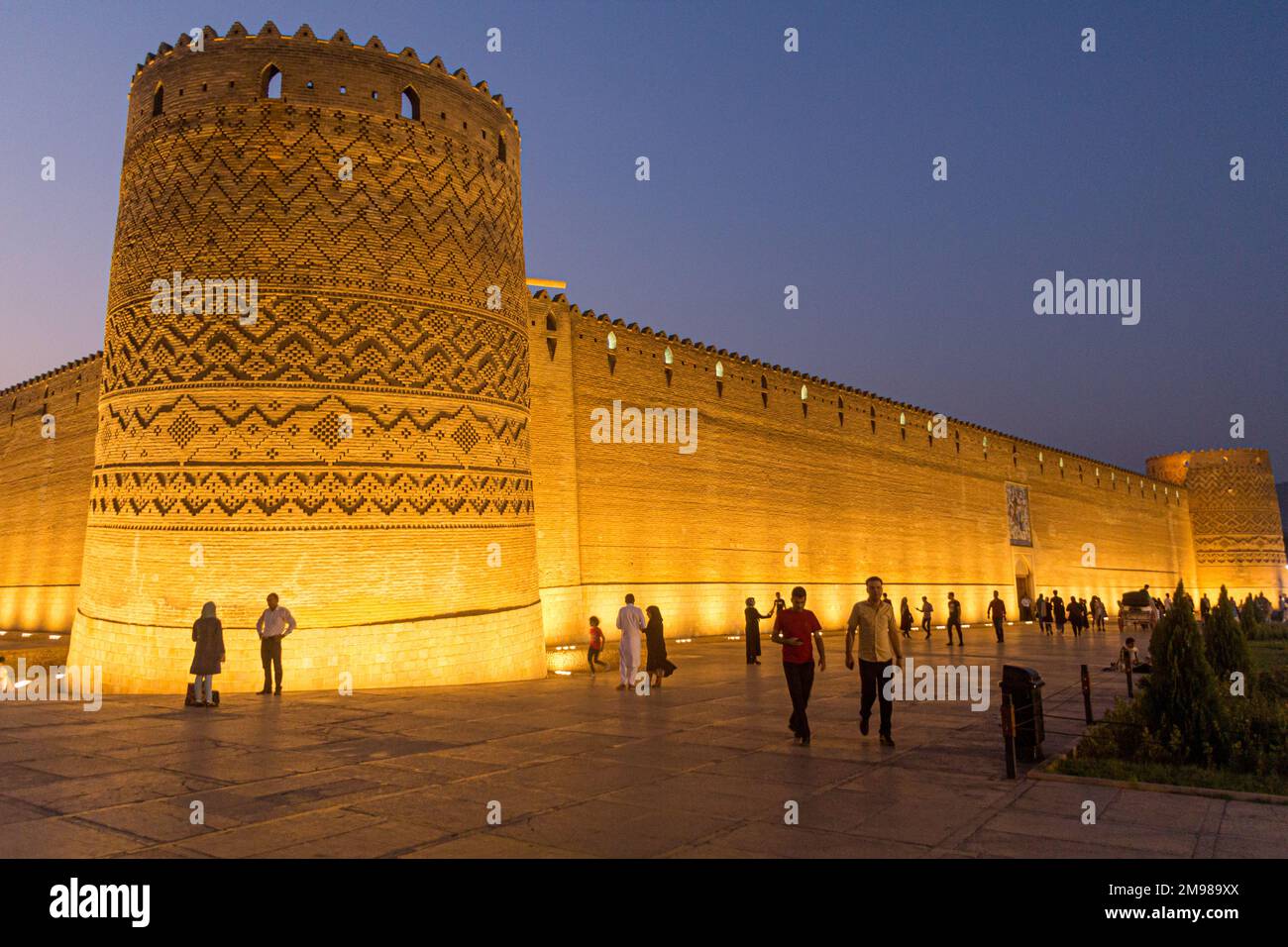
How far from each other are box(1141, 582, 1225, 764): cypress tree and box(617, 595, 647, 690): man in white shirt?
545 centimetres

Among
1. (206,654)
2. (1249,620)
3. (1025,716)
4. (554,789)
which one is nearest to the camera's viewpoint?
(554,789)

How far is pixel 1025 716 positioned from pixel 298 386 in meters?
8.75

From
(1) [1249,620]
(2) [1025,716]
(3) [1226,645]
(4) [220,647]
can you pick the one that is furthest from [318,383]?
(1) [1249,620]

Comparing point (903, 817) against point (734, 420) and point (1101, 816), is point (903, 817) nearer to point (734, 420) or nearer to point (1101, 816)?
point (1101, 816)

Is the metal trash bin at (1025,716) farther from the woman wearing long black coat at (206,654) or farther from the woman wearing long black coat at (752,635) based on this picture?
the woman wearing long black coat at (752,635)

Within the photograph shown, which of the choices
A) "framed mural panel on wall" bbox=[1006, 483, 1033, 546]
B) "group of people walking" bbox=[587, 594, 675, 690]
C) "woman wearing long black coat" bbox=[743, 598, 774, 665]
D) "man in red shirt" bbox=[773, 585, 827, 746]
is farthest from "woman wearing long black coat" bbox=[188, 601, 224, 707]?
"framed mural panel on wall" bbox=[1006, 483, 1033, 546]

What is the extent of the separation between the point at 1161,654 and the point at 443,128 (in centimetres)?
1075

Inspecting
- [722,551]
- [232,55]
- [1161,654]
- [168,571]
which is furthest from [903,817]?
[722,551]

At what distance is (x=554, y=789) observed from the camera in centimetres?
532

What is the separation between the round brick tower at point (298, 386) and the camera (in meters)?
10.5

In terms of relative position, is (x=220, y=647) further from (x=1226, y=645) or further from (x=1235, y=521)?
(x=1235, y=521)

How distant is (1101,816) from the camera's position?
4.73 m

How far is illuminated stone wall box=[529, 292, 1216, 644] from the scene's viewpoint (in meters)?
18.7

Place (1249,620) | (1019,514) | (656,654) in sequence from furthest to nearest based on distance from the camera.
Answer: (1019,514), (1249,620), (656,654)
